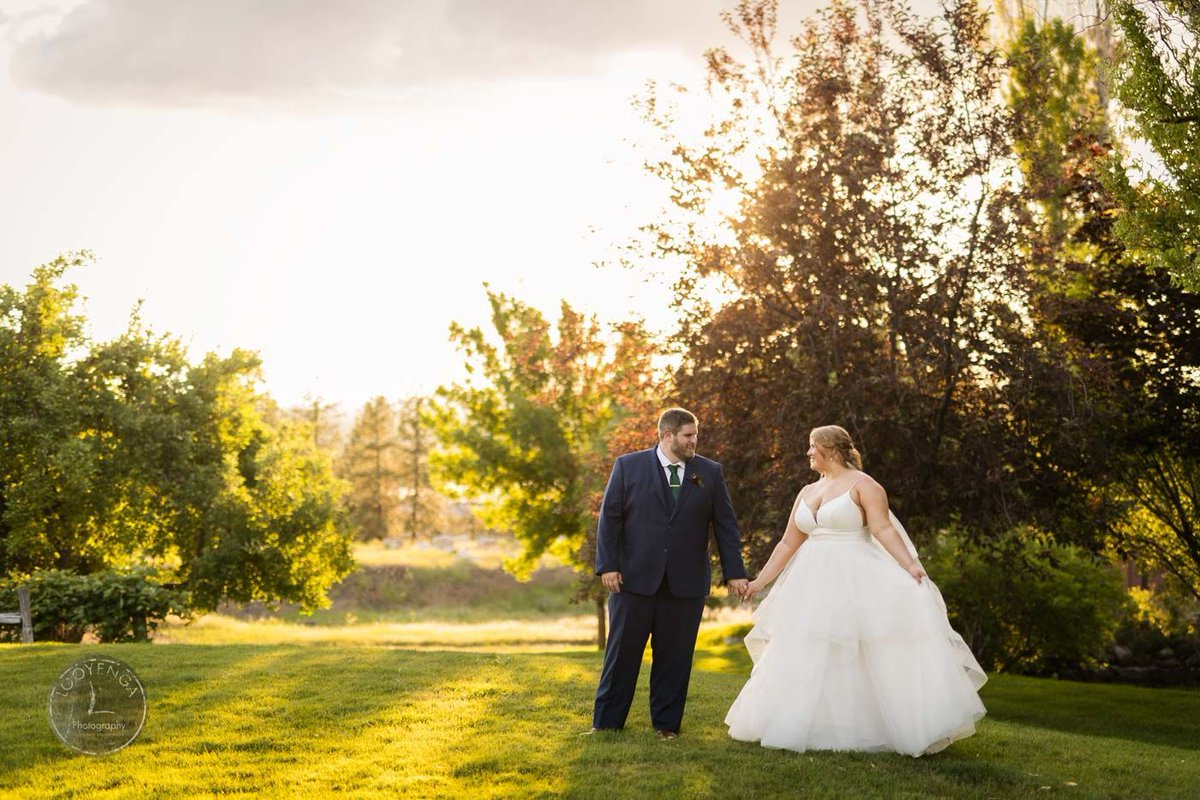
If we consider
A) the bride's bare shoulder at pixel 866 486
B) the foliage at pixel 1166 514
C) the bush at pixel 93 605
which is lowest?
the bush at pixel 93 605

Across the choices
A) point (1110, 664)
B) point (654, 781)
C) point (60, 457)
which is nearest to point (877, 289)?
point (654, 781)

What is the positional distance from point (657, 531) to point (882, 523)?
164 centimetres

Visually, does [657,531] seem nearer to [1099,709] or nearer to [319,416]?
[1099,709]

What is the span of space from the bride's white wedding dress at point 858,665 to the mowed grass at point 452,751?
0.24m

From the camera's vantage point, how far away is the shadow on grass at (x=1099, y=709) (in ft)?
47.9

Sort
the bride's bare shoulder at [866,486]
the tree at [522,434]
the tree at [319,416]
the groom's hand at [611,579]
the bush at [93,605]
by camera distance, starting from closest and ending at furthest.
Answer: the groom's hand at [611,579] → the bride's bare shoulder at [866,486] → the bush at [93,605] → the tree at [522,434] → the tree at [319,416]

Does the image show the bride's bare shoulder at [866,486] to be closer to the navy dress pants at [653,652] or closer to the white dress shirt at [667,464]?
the white dress shirt at [667,464]

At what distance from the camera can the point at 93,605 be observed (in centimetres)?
1809

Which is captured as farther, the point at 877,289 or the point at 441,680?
the point at 877,289

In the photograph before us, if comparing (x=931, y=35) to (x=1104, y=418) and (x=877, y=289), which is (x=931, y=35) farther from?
(x=1104, y=418)

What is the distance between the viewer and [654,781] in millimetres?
7012

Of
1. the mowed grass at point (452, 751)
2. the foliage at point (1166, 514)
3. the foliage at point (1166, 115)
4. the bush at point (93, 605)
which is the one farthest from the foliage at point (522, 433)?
the foliage at point (1166, 115)

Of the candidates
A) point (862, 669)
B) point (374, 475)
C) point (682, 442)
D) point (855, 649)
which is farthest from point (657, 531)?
point (374, 475)

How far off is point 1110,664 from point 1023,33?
46.2 feet
